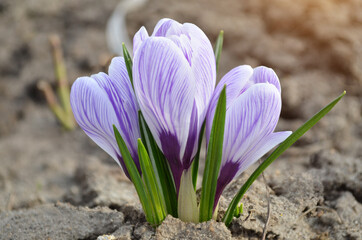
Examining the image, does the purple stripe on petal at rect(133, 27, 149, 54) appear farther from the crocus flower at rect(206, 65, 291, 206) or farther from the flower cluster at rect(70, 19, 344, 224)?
the crocus flower at rect(206, 65, 291, 206)

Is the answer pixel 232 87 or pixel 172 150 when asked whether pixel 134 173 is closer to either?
pixel 172 150

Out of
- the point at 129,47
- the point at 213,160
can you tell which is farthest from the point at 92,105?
the point at 129,47

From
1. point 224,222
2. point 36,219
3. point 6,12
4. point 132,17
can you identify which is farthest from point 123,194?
point 6,12

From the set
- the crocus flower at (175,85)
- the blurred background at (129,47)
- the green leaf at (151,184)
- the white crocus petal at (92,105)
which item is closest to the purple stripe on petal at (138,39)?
the crocus flower at (175,85)

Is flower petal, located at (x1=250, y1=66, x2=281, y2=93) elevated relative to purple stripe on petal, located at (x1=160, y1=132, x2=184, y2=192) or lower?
elevated

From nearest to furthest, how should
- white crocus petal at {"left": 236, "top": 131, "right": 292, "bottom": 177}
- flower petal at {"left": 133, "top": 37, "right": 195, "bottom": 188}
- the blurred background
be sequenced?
flower petal at {"left": 133, "top": 37, "right": 195, "bottom": 188}
white crocus petal at {"left": 236, "top": 131, "right": 292, "bottom": 177}
the blurred background

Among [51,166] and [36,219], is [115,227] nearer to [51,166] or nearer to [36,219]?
[36,219]

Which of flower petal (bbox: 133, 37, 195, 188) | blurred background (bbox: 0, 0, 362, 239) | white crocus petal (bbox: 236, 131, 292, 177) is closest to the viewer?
flower petal (bbox: 133, 37, 195, 188)

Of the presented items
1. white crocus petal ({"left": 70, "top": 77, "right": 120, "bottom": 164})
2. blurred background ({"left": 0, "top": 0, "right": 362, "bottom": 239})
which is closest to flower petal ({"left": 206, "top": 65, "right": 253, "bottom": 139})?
white crocus petal ({"left": 70, "top": 77, "right": 120, "bottom": 164})
